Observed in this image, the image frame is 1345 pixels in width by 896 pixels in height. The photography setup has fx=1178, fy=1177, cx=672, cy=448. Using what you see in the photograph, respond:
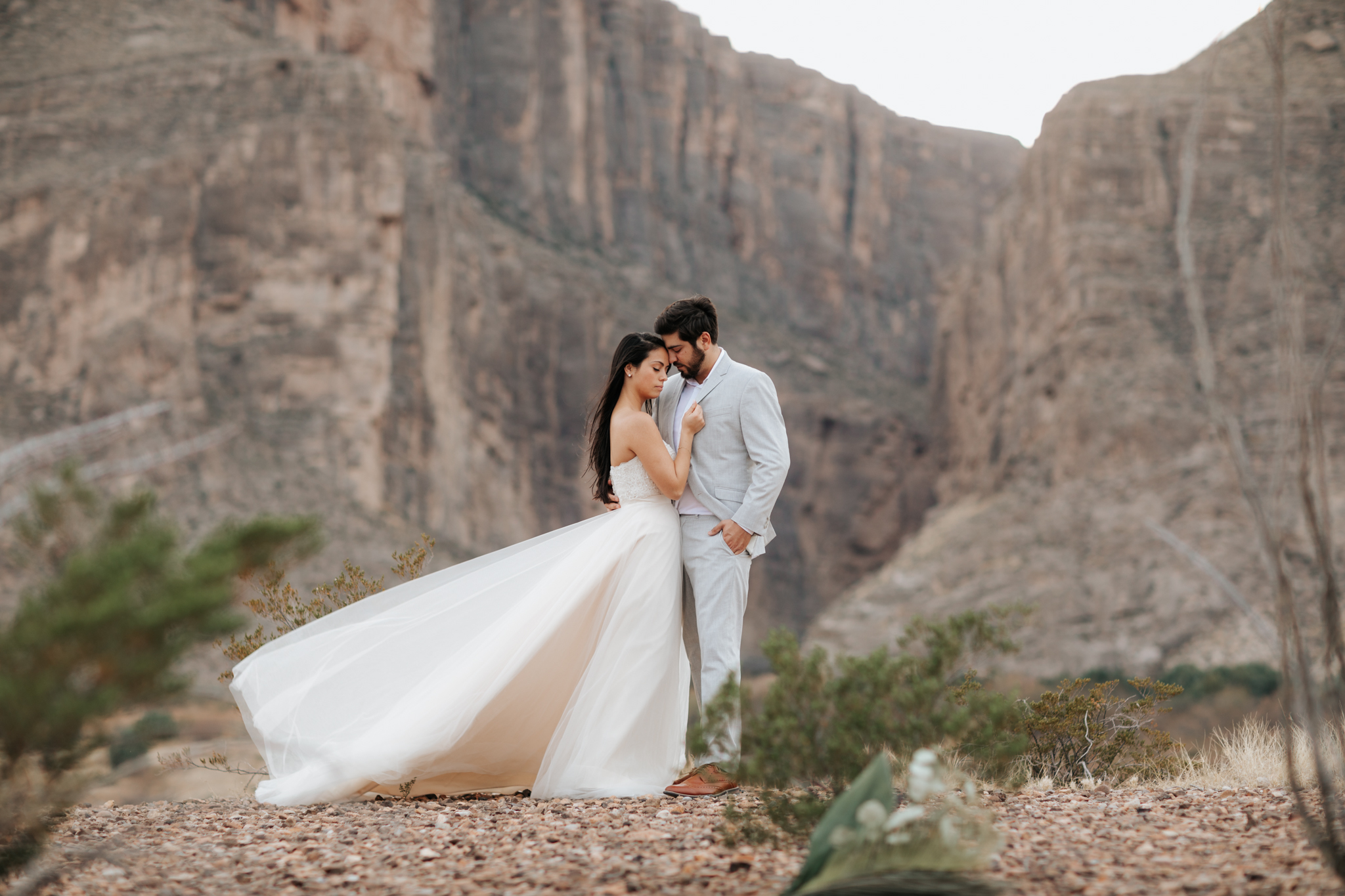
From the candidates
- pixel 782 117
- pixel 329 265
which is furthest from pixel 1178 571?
pixel 782 117

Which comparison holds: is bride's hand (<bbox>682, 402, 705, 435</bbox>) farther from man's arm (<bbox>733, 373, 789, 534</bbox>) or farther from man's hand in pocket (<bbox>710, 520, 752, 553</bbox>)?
man's hand in pocket (<bbox>710, 520, 752, 553</bbox>)

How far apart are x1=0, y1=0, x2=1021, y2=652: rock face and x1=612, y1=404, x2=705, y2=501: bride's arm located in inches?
909

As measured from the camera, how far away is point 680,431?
545 centimetres

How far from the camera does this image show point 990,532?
36.1 m

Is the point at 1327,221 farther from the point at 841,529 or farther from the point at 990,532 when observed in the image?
the point at 841,529

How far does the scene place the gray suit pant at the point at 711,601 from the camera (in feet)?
16.9

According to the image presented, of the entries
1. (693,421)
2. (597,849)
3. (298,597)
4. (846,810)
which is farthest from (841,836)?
(298,597)

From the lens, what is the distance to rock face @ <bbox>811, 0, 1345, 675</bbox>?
3027 centimetres

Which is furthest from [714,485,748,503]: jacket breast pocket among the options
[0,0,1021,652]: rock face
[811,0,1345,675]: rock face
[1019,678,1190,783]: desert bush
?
[811,0,1345,675]: rock face

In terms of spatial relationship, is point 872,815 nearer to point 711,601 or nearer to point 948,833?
point 948,833

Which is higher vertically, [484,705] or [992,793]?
[484,705]

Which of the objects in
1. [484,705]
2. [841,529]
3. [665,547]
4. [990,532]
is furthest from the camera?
[841,529]

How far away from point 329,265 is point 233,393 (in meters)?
4.52

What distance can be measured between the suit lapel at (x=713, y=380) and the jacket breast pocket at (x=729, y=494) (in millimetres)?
413
